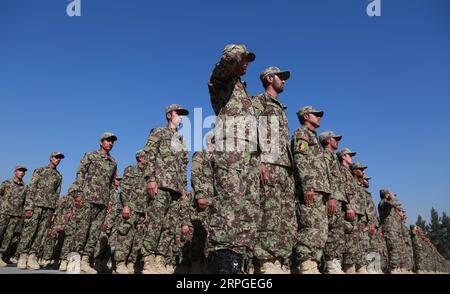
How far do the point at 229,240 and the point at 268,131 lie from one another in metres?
2.32

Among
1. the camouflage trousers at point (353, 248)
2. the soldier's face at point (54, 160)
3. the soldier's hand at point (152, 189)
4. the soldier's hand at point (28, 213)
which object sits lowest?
the camouflage trousers at point (353, 248)

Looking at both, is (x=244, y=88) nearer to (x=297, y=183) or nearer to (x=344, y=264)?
(x=297, y=183)

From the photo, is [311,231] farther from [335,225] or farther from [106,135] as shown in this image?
[106,135]

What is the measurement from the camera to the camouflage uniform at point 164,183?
18.1 ft

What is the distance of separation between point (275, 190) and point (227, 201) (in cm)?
175

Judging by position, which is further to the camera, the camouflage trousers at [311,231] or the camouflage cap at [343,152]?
the camouflage cap at [343,152]

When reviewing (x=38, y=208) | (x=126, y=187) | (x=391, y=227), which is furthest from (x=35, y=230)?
(x=391, y=227)

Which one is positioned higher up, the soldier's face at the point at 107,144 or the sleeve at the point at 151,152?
the soldier's face at the point at 107,144

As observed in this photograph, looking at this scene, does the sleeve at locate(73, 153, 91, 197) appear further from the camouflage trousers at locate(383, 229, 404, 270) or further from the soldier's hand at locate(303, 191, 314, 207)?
the camouflage trousers at locate(383, 229, 404, 270)

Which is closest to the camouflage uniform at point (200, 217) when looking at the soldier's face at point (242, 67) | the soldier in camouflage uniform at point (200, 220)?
the soldier in camouflage uniform at point (200, 220)

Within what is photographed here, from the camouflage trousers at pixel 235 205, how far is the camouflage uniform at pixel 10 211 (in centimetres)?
909

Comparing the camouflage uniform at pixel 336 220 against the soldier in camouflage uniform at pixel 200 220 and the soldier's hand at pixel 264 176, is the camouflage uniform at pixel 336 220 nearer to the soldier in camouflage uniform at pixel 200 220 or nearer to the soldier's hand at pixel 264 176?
the soldier's hand at pixel 264 176

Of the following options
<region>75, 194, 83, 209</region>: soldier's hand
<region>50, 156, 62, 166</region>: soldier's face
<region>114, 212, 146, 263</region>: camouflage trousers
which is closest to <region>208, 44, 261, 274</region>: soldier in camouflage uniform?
<region>114, 212, 146, 263</region>: camouflage trousers

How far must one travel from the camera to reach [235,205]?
291 centimetres
